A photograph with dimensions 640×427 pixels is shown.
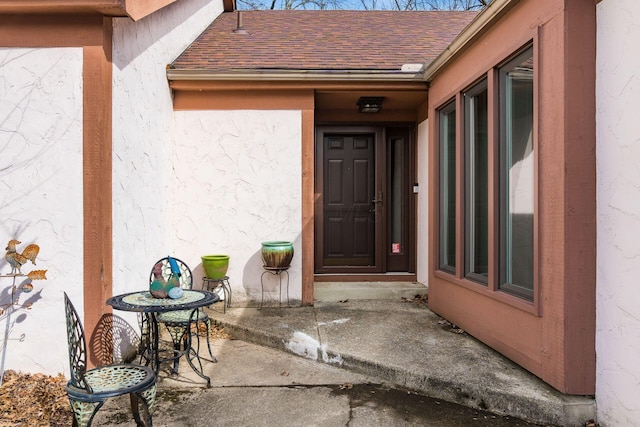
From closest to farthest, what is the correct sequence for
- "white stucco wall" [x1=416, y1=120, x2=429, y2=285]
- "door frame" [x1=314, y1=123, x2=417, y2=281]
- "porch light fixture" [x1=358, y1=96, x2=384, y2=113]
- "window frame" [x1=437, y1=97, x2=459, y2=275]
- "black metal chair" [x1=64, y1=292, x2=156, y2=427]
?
"black metal chair" [x1=64, y1=292, x2=156, y2=427] < "window frame" [x1=437, y1=97, x2=459, y2=275] < "porch light fixture" [x1=358, y1=96, x2=384, y2=113] < "white stucco wall" [x1=416, y1=120, x2=429, y2=285] < "door frame" [x1=314, y1=123, x2=417, y2=281]

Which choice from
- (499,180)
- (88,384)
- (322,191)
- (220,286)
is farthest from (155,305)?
(322,191)

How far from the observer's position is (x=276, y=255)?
5.23 metres

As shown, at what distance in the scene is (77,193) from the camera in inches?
134

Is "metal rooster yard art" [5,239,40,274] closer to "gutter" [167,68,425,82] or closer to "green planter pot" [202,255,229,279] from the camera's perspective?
"green planter pot" [202,255,229,279]

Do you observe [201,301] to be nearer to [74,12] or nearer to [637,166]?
[74,12]

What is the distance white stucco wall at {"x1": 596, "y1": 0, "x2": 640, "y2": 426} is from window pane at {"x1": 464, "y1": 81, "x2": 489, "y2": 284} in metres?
1.31

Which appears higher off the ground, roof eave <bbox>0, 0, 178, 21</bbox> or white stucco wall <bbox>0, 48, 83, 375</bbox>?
roof eave <bbox>0, 0, 178, 21</bbox>

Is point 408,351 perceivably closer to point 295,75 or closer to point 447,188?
point 447,188

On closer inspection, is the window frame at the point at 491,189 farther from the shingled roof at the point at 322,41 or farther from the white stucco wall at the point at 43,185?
the white stucco wall at the point at 43,185

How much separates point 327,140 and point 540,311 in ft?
14.5

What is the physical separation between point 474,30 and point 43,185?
12.7 ft

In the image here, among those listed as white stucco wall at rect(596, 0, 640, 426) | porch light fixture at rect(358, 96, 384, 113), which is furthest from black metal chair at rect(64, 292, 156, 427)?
porch light fixture at rect(358, 96, 384, 113)

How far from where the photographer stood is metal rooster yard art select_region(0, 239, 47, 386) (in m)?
3.19

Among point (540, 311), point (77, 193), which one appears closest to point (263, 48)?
point (77, 193)
